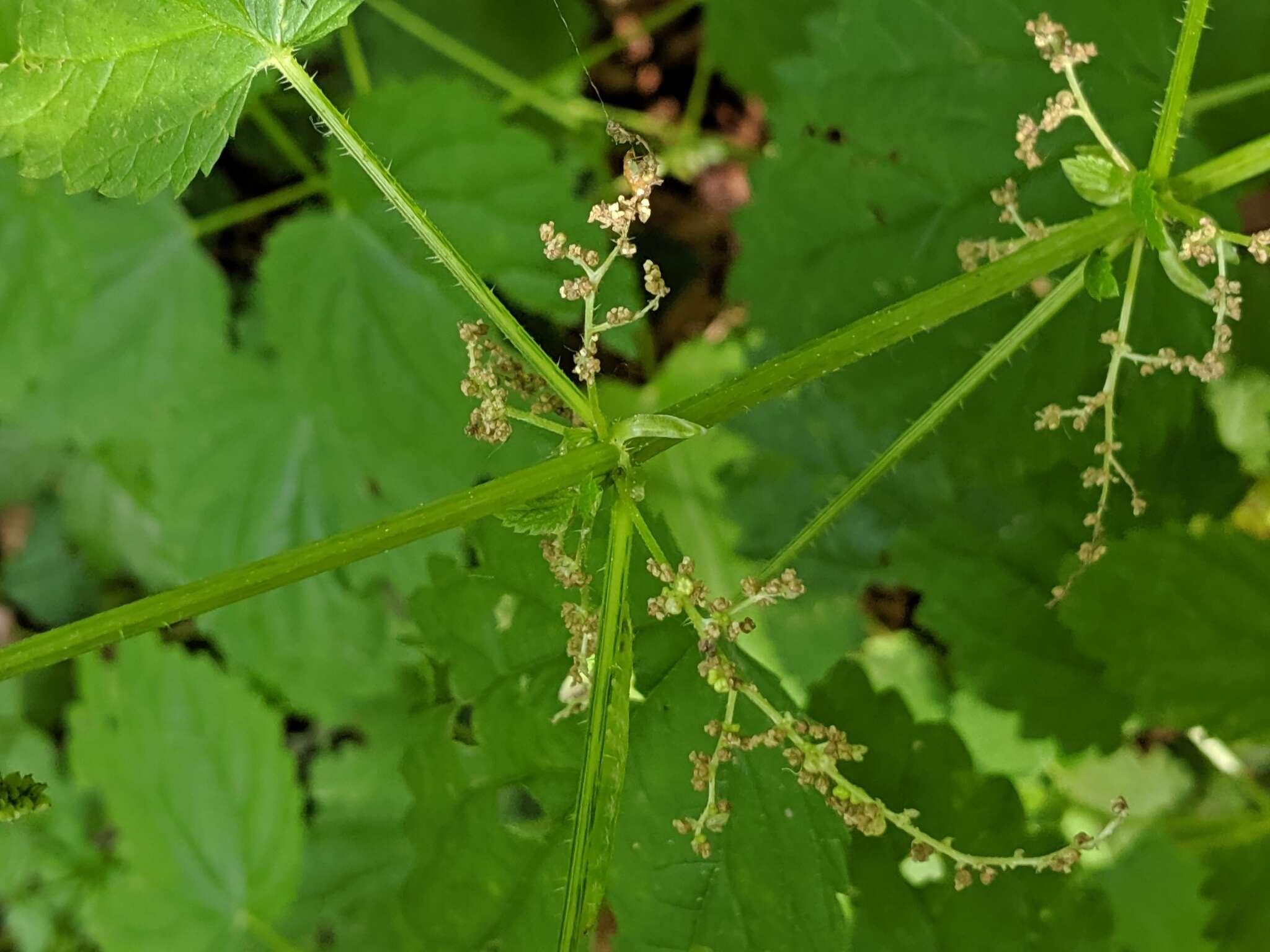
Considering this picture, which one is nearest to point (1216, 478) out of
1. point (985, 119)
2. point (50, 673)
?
point (985, 119)

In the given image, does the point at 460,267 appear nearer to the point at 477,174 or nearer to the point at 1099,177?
the point at 1099,177

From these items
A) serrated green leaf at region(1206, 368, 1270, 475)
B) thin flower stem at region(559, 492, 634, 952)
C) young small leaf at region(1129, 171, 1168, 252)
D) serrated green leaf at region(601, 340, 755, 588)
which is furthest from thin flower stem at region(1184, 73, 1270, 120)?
thin flower stem at region(559, 492, 634, 952)

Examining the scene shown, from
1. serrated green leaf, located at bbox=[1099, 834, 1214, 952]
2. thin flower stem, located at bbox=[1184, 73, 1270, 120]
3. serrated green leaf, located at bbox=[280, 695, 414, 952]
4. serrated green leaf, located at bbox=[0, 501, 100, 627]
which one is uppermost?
serrated green leaf, located at bbox=[0, 501, 100, 627]

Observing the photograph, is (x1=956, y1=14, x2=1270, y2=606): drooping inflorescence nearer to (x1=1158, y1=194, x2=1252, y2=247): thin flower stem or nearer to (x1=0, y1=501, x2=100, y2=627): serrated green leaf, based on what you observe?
(x1=1158, y1=194, x2=1252, y2=247): thin flower stem

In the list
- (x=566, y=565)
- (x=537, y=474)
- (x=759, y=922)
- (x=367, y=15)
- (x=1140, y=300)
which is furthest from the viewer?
(x=367, y=15)

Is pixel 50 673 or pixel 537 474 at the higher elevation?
pixel 50 673

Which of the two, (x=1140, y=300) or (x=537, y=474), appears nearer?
(x=537, y=474)

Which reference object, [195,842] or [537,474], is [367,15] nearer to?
[537,474]
